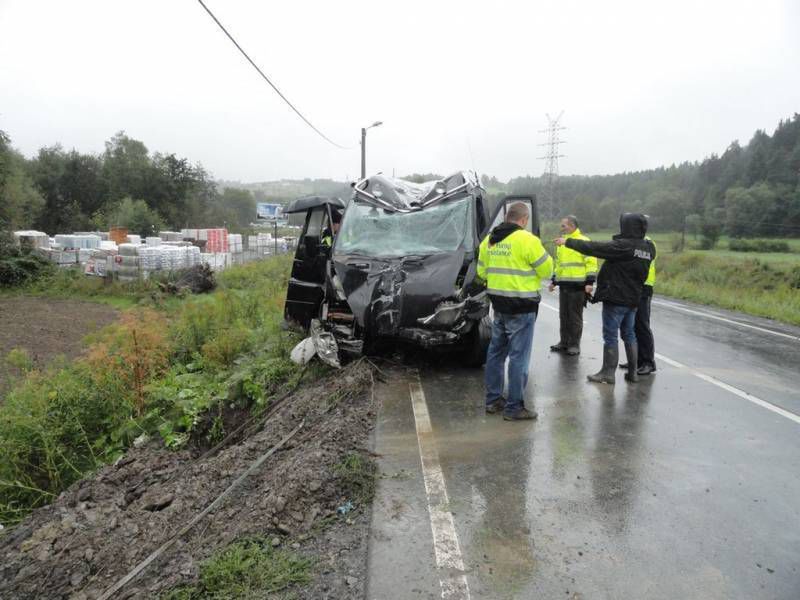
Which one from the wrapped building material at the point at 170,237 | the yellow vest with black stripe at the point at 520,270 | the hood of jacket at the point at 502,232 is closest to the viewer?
→ the yellow vest with black stripe at the point at 520,270

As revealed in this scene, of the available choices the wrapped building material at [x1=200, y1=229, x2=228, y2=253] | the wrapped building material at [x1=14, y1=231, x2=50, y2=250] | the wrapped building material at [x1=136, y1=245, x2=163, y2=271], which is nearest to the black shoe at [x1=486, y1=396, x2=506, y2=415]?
the wrapped building material at [x1=136, y1=245, x2=163, y2=271]

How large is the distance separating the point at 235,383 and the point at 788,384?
6.76 metres

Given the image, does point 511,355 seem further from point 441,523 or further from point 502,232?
point 441,523

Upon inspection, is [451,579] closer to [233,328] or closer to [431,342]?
[431,342]

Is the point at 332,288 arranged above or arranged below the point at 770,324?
above

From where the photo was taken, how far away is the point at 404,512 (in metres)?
3.49

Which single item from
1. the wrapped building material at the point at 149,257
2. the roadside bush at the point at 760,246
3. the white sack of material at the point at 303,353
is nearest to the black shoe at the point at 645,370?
the white sack of material at the point at 303,353

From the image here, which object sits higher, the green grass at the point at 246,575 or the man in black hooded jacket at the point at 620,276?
the man in black hooded jacket at the point at 620,276

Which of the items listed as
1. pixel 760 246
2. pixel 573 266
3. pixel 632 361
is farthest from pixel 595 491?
pixel 760 246

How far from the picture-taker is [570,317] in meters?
7.79

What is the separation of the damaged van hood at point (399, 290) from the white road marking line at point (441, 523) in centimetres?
112

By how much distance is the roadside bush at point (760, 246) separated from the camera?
44.5 meters

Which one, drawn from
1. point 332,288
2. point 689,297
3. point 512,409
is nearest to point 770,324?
point 689,297

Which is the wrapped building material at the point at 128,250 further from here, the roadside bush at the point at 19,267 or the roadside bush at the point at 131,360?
the roadside bush at the point at 131,360
